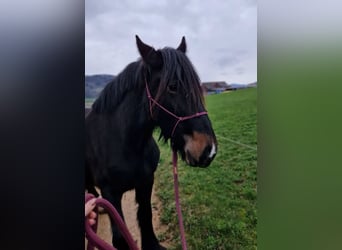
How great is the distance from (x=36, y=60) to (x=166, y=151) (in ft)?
2.17

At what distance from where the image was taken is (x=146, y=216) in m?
1.84

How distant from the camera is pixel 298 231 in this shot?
197cm

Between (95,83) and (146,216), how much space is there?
0.62 meters

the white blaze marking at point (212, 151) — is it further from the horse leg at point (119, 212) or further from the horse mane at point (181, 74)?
the horse leg at point (119, 212)

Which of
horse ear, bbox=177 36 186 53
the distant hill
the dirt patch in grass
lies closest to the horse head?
horse ear, bbox=177 36 186 53

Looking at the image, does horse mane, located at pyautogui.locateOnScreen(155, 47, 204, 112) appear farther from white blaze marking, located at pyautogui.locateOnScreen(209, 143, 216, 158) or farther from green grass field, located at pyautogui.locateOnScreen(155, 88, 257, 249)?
white blaze marking, located at pyautogui.locateOnScreen(209, 143, 216, 158)

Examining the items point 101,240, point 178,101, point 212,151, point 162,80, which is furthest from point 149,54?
point 101,240


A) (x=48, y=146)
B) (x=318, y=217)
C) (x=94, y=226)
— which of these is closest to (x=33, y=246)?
(x=94, y=226)

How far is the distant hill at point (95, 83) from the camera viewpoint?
178cm

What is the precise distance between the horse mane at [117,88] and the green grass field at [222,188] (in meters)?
0.28

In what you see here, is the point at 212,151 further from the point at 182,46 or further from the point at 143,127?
the point at 182,46

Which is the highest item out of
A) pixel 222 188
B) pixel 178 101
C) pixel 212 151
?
pixel 178 101

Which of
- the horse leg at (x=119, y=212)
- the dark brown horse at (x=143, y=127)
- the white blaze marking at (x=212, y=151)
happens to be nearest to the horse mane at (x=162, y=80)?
the dark brown horse at (x=143, y=127)

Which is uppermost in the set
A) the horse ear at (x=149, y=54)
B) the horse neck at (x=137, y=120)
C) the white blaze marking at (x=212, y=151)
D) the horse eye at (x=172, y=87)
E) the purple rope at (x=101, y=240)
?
the horse ear at (x=149, y=54)
